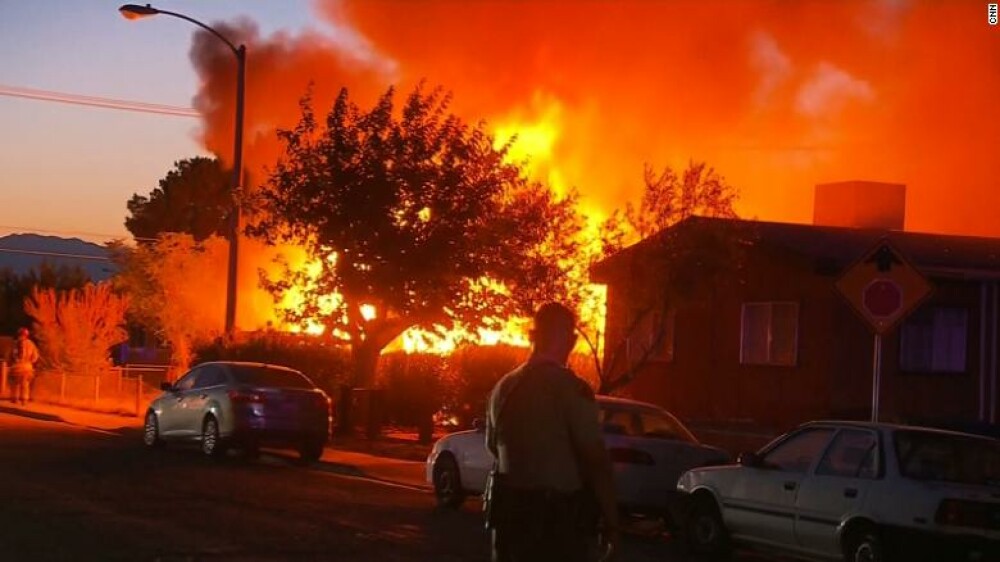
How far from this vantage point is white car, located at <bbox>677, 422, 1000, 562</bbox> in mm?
10102

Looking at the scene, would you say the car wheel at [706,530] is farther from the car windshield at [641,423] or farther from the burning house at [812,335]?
the burning house at [812,335]

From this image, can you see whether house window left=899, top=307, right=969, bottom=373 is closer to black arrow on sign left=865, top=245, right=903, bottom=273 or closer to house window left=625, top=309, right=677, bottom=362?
house window left=625, top=309, right=677, bottom=362

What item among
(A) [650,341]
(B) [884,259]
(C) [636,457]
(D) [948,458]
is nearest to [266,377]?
(C) [636,457]

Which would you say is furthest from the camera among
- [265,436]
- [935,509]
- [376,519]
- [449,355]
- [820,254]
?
[449,355]

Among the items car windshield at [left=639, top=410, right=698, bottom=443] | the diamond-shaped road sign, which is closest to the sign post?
the diamond-shaped road sign

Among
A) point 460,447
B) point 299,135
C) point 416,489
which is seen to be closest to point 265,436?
point 416,489

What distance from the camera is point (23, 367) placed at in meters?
32.8

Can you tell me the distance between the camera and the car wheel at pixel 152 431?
21.9m

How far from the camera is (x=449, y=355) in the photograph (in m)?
26.8

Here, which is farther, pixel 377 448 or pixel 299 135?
pixel 299 135

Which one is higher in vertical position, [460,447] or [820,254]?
[820,254]

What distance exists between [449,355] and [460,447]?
458 inches

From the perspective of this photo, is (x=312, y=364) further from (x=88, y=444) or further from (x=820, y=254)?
(x=820, y=254)

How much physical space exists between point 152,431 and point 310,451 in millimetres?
3246
